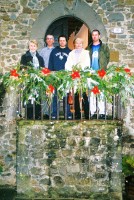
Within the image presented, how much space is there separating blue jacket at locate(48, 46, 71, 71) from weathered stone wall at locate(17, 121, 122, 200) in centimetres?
128

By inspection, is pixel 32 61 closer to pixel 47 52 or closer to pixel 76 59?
pixel 47 52

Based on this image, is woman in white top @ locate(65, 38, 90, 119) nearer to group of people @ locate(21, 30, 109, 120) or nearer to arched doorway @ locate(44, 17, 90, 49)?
group of people @ locate(21, 30, 109, 120)

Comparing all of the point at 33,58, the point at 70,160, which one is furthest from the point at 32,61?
the point at 70,160

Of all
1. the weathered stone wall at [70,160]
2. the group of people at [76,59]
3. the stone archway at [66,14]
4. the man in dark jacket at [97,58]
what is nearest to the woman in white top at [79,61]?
the group of people at [76,59]

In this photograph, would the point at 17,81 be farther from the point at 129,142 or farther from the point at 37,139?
the point at 129,142

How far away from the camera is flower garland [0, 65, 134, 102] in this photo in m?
5.54

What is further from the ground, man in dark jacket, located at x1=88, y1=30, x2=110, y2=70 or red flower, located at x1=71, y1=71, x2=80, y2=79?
man in dark jacket, located at x1=88, y1=30, x2=110, y2=70

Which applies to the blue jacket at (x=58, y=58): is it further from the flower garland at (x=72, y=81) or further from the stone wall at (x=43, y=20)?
the stone wall at (x=43, y=20)

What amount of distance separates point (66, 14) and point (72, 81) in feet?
10.6

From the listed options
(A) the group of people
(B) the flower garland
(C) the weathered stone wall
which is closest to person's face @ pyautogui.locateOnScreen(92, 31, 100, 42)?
(A) the group of people

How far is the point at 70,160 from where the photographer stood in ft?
18.4

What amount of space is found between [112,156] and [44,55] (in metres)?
2.46

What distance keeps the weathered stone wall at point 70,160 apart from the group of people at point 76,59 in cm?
43

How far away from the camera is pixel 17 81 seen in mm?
5648
